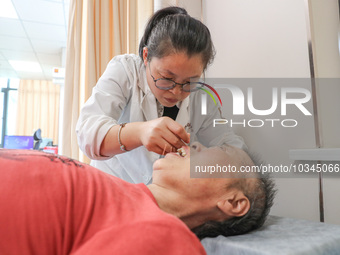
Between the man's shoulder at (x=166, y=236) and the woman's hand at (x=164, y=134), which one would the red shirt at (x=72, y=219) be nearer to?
the man's shoulder at (x=166, y=236)

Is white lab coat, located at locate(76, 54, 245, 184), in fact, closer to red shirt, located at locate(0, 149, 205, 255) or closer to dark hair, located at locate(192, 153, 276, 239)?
dark hair, located at locate(192, 153, 276, 239)

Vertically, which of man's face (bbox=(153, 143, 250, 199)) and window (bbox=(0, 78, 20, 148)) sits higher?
window (bbox=(0, 78, 20, 148))

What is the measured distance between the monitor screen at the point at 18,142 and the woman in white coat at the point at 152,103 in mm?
3693

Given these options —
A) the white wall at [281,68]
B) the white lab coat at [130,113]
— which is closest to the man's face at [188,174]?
the white lab coat at [130,113]

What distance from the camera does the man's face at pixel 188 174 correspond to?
38.2 inches

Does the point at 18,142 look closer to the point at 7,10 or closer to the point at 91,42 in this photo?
the point at 7,10

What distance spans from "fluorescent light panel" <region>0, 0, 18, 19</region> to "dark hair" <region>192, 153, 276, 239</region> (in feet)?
13.3

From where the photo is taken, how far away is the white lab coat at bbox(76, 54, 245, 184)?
122 centimetres

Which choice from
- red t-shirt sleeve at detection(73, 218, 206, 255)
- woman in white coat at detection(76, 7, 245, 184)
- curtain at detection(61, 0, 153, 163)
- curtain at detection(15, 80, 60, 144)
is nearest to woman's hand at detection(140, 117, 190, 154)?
woman in white coat at detection(76, 7, 245, 184)

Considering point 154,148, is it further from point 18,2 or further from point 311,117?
point 18,2

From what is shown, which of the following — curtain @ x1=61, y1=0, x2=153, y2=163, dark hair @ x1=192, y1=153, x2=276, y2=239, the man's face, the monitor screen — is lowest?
dark hair @ x1=192, y1=153, x2=276, y2=239

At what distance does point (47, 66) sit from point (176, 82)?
5917 mm

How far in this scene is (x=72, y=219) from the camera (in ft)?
2.15

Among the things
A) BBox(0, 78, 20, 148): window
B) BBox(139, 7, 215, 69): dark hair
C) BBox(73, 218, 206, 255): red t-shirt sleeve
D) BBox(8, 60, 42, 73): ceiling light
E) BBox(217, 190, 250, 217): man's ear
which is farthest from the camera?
BBox(0, 78, 20, 148): window
